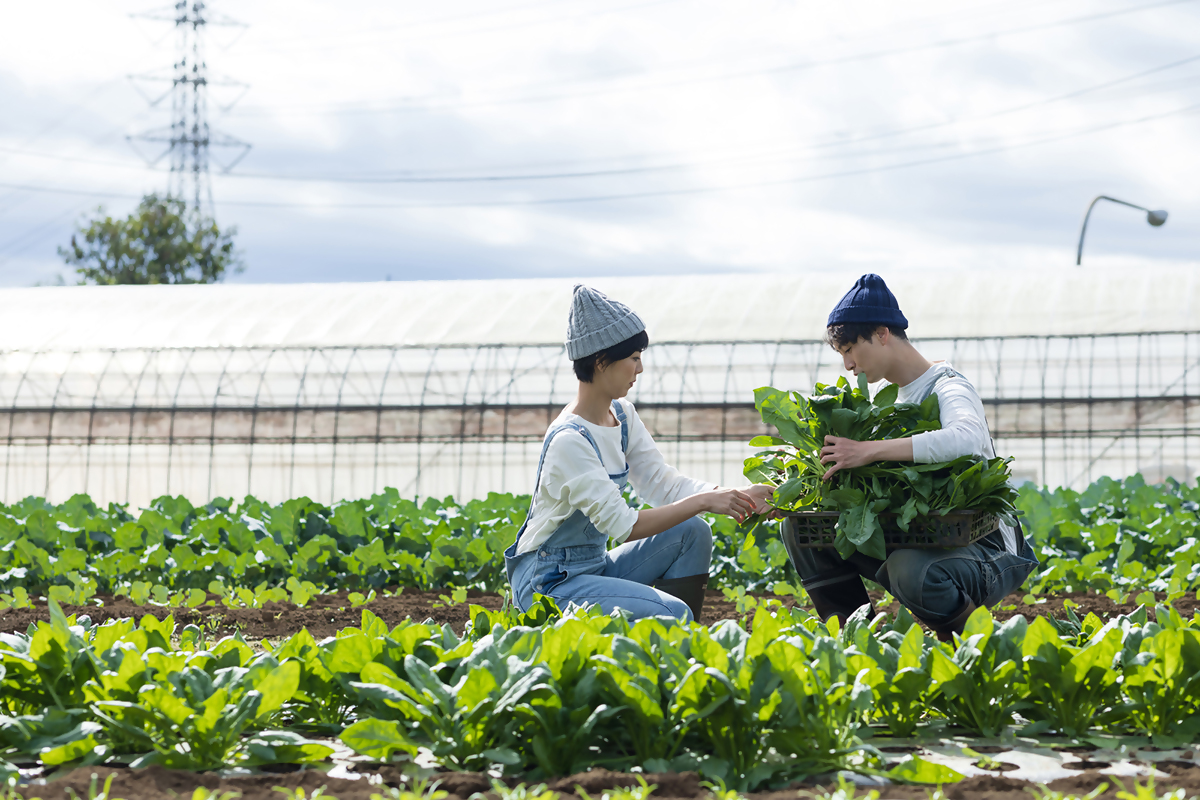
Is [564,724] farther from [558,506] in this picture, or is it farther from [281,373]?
[281,373]

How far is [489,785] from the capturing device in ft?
7.03

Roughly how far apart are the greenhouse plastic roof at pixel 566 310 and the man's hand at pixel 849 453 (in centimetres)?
949

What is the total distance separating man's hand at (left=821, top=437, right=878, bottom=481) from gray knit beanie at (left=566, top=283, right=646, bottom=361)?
0.72m

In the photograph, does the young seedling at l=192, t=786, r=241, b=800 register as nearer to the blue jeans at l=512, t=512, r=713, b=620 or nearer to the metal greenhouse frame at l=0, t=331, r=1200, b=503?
the blue jeans at l=512, t=512, r=713, b=620

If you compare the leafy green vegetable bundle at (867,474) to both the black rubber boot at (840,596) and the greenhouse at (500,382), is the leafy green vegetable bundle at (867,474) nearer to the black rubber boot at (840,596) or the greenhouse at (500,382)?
the black rubber boot at (840,596)

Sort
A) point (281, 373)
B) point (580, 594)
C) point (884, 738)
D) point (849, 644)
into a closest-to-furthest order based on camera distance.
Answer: point (884, 738), point (849, 644), point (580, 594), point (281, 373)

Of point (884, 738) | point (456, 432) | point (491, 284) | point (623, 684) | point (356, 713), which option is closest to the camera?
point (623, 684)

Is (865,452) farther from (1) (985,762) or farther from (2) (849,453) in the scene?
(1) (985,762)

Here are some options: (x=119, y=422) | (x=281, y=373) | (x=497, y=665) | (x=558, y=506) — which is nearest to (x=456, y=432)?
(x=281, y=373)

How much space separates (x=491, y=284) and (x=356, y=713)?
1254 centimetres

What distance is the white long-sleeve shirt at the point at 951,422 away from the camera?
3.29 meters

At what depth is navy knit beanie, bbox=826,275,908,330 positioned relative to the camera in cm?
356

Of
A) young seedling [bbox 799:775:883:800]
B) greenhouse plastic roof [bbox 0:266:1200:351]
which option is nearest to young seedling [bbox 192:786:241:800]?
young seedling [bbox 799:775:883:800]

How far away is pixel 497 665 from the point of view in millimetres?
2357
